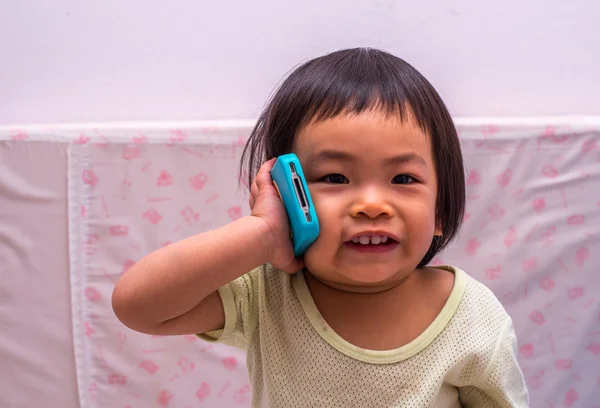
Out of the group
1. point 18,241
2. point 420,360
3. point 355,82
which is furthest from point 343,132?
point 18,241

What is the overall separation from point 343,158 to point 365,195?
0.05m

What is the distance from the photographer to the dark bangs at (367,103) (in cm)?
80

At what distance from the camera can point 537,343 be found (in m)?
1.33

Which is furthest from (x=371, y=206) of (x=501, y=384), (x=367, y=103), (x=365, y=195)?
(x=501, y=384)

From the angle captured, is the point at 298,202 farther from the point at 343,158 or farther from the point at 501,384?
the point at 501,384

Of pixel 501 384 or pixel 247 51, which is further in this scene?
pixel 247 51

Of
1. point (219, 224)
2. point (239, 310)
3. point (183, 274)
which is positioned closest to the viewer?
point (183, 274)

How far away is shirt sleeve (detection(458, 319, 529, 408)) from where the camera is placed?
33.2 inches

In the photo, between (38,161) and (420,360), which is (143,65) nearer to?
(38,161)

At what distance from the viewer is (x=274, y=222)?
796mm

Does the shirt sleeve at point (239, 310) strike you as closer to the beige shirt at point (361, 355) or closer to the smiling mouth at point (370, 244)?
the beige shirt at point (361, 355)

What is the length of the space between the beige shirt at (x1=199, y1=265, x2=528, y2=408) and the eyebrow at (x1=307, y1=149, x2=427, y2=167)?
0.51 ft

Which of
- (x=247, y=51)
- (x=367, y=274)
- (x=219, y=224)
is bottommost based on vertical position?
(x=219, y=224)

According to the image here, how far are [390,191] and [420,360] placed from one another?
0.20 meters
